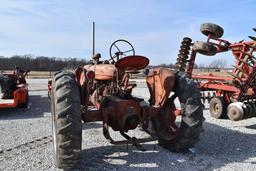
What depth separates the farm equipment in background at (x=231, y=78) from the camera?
24.8ft

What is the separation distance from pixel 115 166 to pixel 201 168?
3.92 feet

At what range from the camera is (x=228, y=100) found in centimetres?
862

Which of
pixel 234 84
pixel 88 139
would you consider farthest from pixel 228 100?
pixel 88 139

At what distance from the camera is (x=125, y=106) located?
4676 millimetres

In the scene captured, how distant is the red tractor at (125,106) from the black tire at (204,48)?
3249 millimetres

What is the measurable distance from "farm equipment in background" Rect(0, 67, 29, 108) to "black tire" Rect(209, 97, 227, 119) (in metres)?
5.27

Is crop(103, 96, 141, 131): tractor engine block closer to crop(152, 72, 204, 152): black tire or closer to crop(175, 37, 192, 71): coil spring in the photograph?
crop(152, 72, 204, 152): black tire

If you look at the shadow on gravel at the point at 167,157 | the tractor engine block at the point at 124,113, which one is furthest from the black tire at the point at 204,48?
the tractor engine block at the point at 124,113

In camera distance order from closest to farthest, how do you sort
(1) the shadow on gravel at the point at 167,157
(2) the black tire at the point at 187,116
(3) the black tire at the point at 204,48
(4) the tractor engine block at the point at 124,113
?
(1) the shadow on gravel at the point at 167,157 → (4) the tractor engine block at the point at 124,113 → (2) the black tire at the point at 187,116 → (3) the black tire at the point at 204,48

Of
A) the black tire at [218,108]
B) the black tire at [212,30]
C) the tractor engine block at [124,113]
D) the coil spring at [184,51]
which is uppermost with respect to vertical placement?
the black tire at [212,30]

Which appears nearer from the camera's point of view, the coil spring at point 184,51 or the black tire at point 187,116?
the black tire at point 187,116

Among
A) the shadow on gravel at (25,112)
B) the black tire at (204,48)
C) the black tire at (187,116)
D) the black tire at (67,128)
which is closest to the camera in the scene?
the black tire at (67,128)

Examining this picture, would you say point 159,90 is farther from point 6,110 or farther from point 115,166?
point 6,110

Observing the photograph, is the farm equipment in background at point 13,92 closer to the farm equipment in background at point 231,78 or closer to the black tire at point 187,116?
the farm equipment in background at point 231,78
